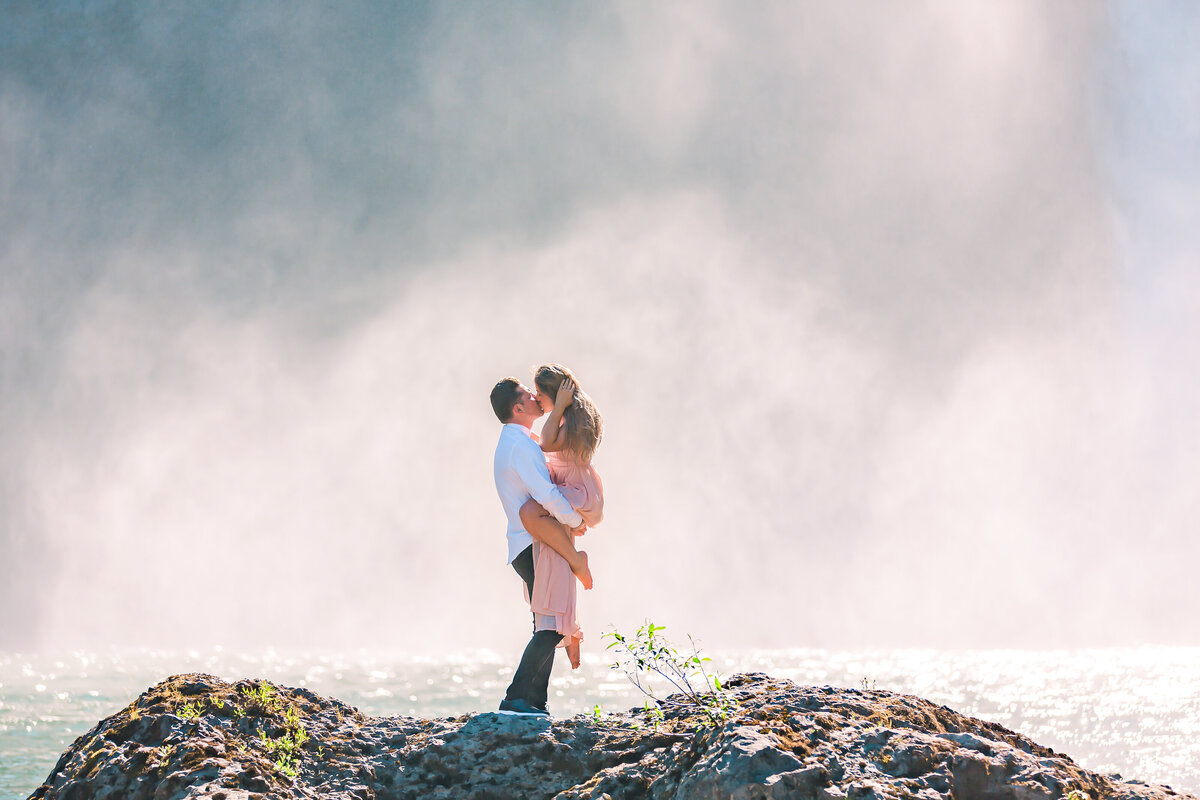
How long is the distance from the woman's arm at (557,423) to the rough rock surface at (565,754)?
2530 millimetres

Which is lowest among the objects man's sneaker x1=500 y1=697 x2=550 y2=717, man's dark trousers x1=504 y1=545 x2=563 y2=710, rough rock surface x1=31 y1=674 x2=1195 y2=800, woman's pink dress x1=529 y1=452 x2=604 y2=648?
rough rock surface x1=31 y1=674 x2=1195 y2=800

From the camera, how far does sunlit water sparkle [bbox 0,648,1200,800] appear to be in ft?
96.2

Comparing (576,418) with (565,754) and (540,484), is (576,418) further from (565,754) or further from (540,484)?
(565,754)

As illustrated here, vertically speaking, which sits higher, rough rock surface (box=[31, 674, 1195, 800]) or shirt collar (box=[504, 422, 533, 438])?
shirt collar (box=[504, 422, 533, 438])

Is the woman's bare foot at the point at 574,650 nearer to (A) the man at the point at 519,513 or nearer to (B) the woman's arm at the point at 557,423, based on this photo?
(A) the man at the point at 519,513

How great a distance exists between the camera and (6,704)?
3784 cm

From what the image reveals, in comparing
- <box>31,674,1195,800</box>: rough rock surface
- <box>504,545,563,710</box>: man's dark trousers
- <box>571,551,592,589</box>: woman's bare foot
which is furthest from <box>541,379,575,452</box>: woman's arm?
<box>31,674,1195,800</box>: rough rock surface

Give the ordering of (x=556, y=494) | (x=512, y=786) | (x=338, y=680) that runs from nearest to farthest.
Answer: (x=512, y=786)
(x=556, y=494)
(x=338, y=680)

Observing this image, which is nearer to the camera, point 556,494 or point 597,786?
point 597,786

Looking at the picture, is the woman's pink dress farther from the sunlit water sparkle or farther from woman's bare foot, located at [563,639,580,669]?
the sunlit water sparkle

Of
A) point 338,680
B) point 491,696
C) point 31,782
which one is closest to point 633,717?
point 31,782

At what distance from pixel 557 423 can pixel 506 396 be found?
60 cm

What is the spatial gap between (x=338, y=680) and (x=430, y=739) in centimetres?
5547

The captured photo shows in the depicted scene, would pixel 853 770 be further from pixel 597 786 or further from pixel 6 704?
pixel 6 704
